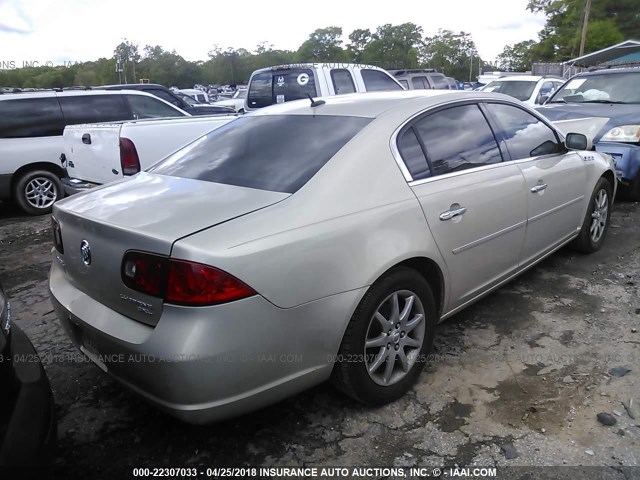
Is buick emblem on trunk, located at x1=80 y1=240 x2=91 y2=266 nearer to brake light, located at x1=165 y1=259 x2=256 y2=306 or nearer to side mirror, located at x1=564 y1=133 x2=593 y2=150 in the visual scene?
brake light, located at x1=165 y1=259 x2=256 y2=306

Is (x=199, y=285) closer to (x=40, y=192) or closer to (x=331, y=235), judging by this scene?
(x=331, y=235)

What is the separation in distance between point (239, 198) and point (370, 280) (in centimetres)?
71

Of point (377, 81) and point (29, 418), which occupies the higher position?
point (377, 81)

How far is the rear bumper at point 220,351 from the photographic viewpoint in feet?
6.31

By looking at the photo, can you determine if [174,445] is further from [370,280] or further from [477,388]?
[477,388]

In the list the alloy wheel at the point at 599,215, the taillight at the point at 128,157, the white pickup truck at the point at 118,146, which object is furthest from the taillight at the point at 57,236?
the alloy wheel at the point at 599,215

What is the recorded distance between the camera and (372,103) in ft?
9.91

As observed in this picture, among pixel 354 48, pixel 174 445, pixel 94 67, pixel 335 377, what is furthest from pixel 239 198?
pixel 354 48

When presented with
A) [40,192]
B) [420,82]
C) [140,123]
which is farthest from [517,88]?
[40,192]

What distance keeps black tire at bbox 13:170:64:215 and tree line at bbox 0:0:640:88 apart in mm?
53717

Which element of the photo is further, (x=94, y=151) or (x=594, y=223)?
(x=94, y=151)

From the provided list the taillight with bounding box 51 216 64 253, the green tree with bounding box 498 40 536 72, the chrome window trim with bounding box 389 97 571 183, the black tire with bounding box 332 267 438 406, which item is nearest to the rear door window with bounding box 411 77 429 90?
the chrome window trim with bounding box 389 97 571 183

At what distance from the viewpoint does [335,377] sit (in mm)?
2443

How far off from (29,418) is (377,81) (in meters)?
7.56
